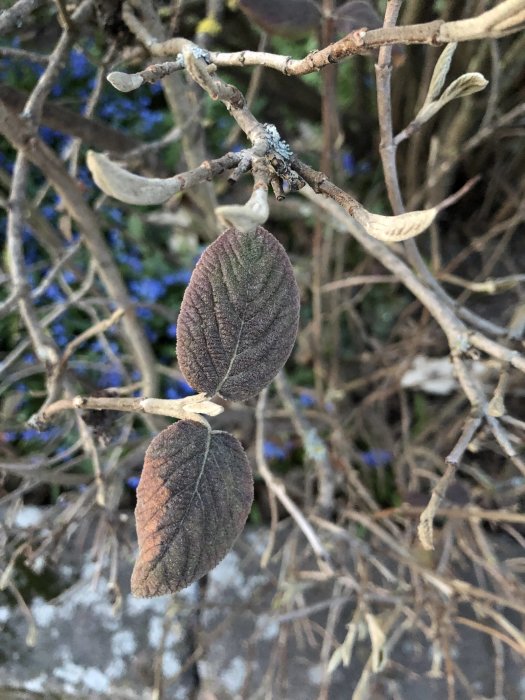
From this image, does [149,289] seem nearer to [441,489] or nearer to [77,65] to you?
[77,65]

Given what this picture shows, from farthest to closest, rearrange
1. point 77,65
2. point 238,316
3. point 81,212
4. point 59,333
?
point 77,65 → point 59,333 → point 81,212 → point 238,316

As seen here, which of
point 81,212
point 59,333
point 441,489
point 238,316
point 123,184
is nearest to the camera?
point 123,184

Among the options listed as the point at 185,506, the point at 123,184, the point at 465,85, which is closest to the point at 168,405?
the point at 185,506

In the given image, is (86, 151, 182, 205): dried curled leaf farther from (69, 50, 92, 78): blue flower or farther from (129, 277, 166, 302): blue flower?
(69, 50, 92, 78): blue flower

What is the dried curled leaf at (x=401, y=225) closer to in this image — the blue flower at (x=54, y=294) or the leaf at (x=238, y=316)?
the leaf at (x=238, y=316)

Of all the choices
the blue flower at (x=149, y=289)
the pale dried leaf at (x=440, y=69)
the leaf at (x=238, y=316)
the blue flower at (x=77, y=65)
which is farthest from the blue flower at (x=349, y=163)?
the leaf at (x=238, y=316)

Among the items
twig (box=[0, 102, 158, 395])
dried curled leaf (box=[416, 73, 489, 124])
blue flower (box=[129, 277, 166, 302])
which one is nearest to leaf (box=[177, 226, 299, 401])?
dried curled leaf (box=[416, 73, 489, 124])
